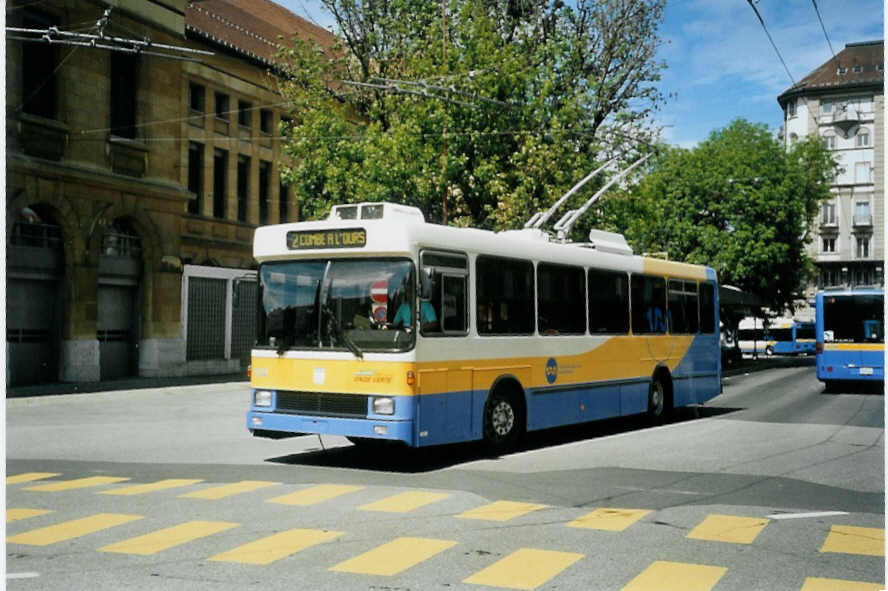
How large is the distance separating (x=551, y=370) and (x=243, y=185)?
25853 mm

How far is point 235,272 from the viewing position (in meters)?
36.2

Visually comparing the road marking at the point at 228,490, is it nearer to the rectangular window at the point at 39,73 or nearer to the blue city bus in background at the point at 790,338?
the rectangular window at the point at 39,73

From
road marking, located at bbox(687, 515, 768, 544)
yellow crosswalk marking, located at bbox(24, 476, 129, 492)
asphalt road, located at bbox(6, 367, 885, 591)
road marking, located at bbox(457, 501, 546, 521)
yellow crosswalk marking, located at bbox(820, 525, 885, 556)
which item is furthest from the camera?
yellow crosswalk marking, located at bbox(24, 476, 129, 492)

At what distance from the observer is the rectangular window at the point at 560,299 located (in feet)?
46.7

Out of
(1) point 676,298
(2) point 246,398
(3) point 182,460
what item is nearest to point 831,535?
(3) point 182,460

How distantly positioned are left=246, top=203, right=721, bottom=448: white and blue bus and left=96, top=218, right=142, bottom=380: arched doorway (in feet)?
59.8

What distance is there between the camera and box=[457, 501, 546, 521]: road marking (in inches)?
335

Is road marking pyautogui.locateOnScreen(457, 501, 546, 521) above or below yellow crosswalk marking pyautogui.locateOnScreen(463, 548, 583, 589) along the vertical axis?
below

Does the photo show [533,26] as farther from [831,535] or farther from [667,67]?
[831,535]

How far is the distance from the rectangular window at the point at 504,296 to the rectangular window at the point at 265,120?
2665 centimetres

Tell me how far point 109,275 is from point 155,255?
199 cm

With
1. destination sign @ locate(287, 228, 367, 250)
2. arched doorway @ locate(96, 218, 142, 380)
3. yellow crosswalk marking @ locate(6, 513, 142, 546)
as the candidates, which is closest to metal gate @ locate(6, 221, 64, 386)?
arched doorway @ locate(96, 218, 142, 380)

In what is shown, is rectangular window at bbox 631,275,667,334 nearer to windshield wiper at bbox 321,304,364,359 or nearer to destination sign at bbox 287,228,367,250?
destination sign at bbox 287,228,367,250

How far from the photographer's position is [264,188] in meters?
39.4
